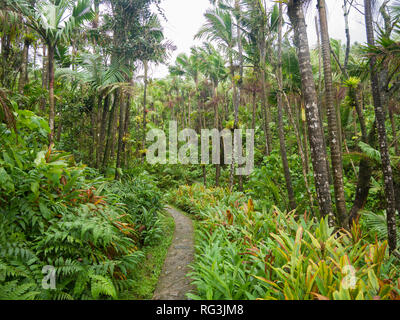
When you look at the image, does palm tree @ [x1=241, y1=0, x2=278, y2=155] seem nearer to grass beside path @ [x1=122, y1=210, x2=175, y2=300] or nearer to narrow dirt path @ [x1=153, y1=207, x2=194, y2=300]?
narrow dirt path @ [x1=153, y1=207, x2=194, y2=300]

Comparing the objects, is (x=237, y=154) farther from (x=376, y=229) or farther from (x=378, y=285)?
(x=378, y=285)

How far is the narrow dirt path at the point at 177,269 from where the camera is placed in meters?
3.46

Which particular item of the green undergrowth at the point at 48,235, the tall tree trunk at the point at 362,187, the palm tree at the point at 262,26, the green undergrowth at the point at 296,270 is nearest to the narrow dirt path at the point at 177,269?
the green undergrowth at the point at 296,270

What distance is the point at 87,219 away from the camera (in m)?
3.21

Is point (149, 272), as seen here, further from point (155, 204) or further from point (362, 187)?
point (362, 187)

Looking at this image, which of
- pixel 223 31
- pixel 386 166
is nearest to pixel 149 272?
pixel 386 166

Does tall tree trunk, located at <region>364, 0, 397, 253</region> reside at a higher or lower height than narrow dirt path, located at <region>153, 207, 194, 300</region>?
higher

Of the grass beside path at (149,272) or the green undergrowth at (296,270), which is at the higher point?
the green undergrowth at (296,270)

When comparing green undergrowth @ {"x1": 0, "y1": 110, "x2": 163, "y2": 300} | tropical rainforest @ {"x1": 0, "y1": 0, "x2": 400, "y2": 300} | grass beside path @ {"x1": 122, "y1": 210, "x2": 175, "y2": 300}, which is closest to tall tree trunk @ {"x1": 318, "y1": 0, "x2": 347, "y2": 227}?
tropical rainforest @ {"x1": 0, "y1": 0, "x2": 400, "y2": 300}

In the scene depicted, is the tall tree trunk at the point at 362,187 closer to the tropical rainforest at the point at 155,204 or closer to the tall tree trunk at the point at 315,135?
the tropical rainforest at the point at 155,204

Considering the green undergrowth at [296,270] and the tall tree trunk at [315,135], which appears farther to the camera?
the tall tree trunk at [315,135]

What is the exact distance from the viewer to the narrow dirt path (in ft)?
11.4
